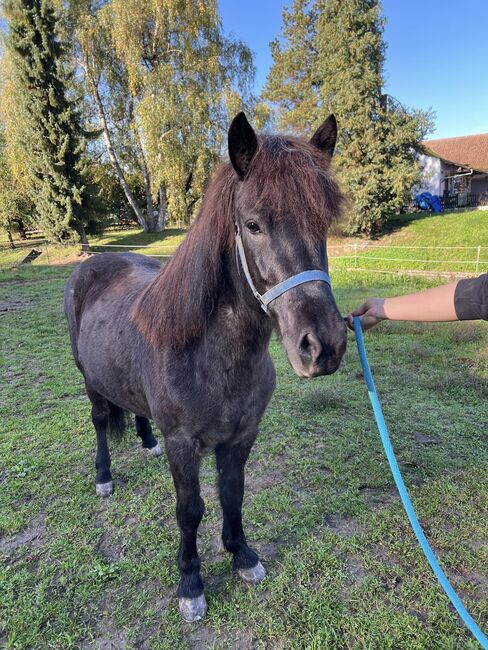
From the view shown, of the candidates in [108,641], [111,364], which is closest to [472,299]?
[111,364]

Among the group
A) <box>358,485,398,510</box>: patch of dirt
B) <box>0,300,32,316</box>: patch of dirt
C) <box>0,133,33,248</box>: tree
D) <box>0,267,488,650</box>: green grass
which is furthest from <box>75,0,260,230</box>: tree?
<box>358,485,398,510</box>: patch of dirt

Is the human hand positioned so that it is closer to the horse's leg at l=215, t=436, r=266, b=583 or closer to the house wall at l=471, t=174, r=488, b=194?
the horse's leg at l=215, t=436, r=266, b=583

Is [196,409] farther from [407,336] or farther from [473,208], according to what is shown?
[473,208]

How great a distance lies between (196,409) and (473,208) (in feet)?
84.2

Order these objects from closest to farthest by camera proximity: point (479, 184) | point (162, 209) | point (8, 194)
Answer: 1. point (8, 194)
2. point (162, 209)
3. point (479, 184)

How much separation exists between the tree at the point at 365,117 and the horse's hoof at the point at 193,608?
56.8ft

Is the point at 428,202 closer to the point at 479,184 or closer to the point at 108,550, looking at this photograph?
the point at 479,184

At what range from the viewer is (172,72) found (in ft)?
58.5

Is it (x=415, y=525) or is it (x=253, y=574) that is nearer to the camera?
(x=415, y=525)

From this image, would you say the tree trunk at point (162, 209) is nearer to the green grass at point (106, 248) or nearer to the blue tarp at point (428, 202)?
the green grass at point (106, 248)

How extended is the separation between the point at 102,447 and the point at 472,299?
9.05ft

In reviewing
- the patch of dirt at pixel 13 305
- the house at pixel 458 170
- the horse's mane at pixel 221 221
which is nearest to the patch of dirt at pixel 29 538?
the horse's mane at pixel 221 221

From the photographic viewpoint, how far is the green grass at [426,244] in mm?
13609

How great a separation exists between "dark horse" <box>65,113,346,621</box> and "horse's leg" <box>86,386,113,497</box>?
38 centimetres
